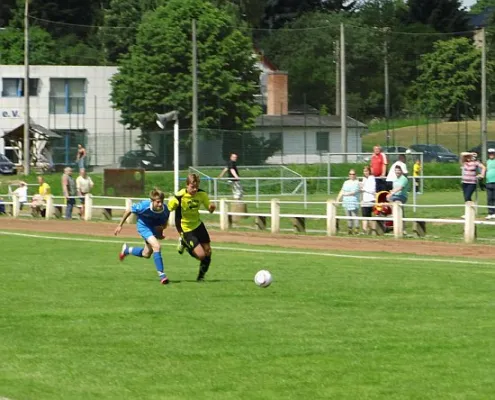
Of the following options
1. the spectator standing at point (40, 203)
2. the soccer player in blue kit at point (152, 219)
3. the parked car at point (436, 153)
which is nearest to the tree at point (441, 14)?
the parked car at point (436, 153)

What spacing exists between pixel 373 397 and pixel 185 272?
11288 millimetres

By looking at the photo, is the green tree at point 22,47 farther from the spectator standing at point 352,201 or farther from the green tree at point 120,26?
the spectator standing at point 352,201

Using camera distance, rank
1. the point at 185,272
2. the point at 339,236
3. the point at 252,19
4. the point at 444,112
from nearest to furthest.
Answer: the point at 185,272, the point at 339,236, the point at 444,112, the point at 252,19

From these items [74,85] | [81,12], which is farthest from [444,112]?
[81,12]

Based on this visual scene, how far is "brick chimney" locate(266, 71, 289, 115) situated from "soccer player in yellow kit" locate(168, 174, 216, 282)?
73639 millimetres

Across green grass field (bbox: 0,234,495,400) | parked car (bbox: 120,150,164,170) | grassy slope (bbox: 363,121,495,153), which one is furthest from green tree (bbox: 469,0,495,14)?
green grass field (bbox: 0,234,495,400)

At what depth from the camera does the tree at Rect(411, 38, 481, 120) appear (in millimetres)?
95688

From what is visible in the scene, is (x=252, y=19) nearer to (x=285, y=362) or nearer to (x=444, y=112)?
(x=444, y=112)

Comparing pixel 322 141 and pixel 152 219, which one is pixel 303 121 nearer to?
pixel 322 141

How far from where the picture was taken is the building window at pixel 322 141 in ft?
265

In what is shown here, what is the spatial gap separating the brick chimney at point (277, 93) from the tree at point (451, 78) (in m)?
10.4

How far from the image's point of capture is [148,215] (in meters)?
19.0

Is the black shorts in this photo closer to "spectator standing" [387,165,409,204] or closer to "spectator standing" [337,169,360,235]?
"spectator standing" [337,169,360,235]

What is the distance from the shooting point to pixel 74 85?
87.4m
